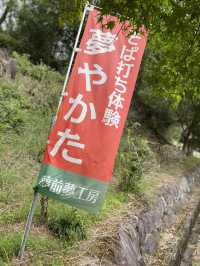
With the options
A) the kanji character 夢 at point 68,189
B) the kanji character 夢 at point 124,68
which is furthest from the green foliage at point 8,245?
the kanji character 夢 at point 124,68

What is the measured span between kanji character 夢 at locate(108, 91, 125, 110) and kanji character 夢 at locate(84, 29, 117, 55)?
523 millimetres

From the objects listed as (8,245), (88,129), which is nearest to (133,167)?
(88,129)

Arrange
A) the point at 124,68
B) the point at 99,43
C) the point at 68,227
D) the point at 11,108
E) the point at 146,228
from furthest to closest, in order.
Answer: the point at 11,108 < the point at 146,228 < the point at 68,227 < the point at 124,68 < the point at 99,43

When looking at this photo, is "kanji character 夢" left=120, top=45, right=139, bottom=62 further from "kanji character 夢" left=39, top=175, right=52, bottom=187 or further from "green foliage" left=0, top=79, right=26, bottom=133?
"green foliage" left=0, top=79, right=26, bottom=133

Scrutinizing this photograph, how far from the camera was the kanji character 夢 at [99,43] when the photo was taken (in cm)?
530

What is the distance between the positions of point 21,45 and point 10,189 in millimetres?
14482

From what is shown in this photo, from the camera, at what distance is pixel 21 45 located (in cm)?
2045

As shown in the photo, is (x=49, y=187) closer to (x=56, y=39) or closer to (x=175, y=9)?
(x=175, y=9)

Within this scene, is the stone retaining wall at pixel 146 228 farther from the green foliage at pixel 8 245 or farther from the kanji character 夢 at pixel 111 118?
the kanji character 夢 at pixel 111 118

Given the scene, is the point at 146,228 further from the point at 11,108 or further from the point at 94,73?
the point at 11,108

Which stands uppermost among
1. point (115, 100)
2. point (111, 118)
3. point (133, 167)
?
point (115, 100)

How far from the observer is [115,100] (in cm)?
529

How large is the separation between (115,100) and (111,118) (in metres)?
0.24

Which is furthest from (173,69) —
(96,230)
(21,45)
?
(21,45)
